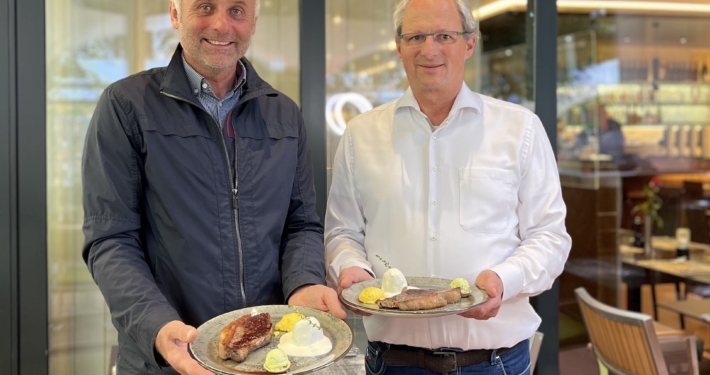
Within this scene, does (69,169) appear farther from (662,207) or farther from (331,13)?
(662,207)

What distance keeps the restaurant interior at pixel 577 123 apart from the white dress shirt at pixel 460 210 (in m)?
0.58

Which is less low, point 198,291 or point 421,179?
point 421,179

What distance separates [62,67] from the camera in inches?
116

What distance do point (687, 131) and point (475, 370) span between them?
4609 mm

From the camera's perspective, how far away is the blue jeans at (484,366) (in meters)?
1.90

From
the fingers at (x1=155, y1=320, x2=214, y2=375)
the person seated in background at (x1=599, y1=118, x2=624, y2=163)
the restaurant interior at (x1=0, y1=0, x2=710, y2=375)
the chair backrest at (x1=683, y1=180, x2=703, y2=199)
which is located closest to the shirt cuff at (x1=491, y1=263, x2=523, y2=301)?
the restaurant interior at (x1=0, y1=0, x2=710, y2=375)

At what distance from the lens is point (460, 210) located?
6.46 feet

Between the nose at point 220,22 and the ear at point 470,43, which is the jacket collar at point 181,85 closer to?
the nose at point 220,22

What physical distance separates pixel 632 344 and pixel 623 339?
7 cm

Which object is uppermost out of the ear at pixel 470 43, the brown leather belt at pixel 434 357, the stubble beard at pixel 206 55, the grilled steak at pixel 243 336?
the ear at pixel 470 43

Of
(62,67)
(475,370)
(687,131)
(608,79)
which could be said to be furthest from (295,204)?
(687,131)

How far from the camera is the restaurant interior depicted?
2.97 metres

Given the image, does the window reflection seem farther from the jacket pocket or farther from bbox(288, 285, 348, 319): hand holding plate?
bbox(288, 285, 348, 319): hand holding plate

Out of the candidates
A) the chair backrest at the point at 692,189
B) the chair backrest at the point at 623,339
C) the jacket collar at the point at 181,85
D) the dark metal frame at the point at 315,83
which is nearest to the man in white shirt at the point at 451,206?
the jacket collar at the point at 181,85
